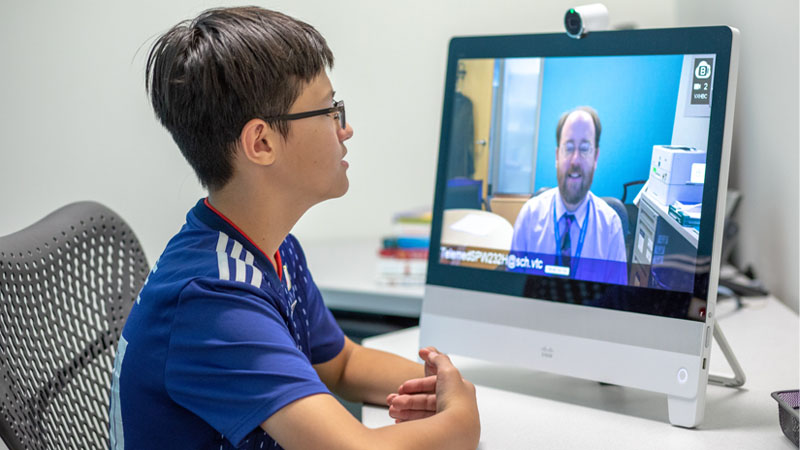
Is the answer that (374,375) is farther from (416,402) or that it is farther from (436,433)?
(436,433)

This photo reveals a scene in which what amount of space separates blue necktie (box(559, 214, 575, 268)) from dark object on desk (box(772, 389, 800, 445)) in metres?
0.34

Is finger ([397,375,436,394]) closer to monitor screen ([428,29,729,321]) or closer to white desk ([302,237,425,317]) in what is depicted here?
monitor screen ([428,29,729,321])

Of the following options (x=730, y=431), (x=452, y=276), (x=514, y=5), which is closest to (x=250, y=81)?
(x=452, y=276)

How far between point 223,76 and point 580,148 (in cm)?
54

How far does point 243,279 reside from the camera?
928 mm

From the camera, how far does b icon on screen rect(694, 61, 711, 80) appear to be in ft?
3.52

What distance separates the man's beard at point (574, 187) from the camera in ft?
3.80

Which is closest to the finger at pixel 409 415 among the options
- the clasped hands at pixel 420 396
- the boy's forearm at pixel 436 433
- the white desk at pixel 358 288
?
the clasped hands at pixel 420 396

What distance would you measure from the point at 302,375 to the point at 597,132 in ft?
1.94

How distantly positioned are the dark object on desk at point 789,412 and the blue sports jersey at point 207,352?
0.61 m

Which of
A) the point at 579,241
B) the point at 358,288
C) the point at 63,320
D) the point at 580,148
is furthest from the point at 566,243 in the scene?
the point at 358,288

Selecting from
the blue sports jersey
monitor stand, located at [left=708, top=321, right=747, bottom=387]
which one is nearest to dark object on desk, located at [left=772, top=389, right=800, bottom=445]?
monitor stand, located at [left=708, top=321, right=747, bottom=387]

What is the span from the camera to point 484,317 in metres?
1.25

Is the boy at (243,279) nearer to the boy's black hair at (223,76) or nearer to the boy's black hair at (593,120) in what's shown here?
the boy's black hair at (223,76)
